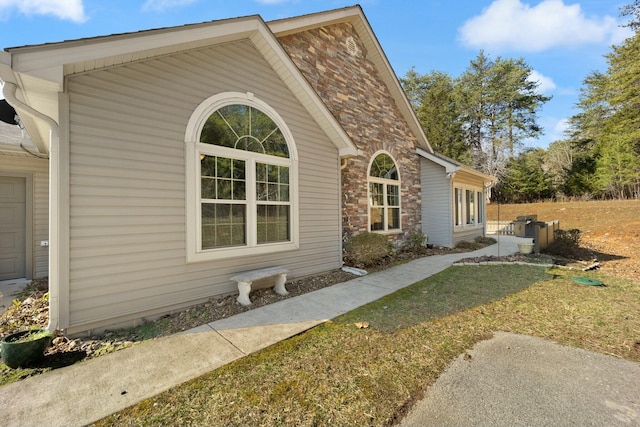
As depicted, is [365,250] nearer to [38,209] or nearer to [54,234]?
[54,234]

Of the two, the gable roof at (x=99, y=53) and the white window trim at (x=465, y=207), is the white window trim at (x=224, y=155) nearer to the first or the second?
the gable roof at (x=99, y=53)

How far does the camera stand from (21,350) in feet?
9.37

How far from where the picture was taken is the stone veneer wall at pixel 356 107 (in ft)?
26.9

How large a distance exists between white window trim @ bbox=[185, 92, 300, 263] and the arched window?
3976 mm

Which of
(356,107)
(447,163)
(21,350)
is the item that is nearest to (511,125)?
(447,163)

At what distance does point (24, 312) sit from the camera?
166 inches

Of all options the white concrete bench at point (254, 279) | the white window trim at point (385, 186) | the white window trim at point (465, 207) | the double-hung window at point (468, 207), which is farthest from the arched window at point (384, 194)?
the white concrete bench at point (254, 279)

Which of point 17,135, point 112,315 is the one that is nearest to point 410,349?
point 112,315

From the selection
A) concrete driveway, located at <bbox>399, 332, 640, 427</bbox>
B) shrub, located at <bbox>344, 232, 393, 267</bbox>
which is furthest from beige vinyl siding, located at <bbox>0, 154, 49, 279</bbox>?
concrete driveway, located at <bbox>399, 332, 640, 427</bbox>

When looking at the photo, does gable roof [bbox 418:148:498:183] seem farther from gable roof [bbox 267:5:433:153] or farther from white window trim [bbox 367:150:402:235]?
white window trim [bbox 367:150:402:235]

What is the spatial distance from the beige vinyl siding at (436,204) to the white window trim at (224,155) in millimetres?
7544

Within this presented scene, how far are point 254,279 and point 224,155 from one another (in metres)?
2.29

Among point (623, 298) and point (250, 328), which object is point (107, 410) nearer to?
point (250, 328)

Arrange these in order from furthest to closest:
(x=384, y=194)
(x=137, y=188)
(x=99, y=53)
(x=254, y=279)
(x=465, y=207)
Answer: (x=465, y=207) < (x=384, y=194) < (x=254, y=279) < (x=137, y=188) < (x=99, y=53)
